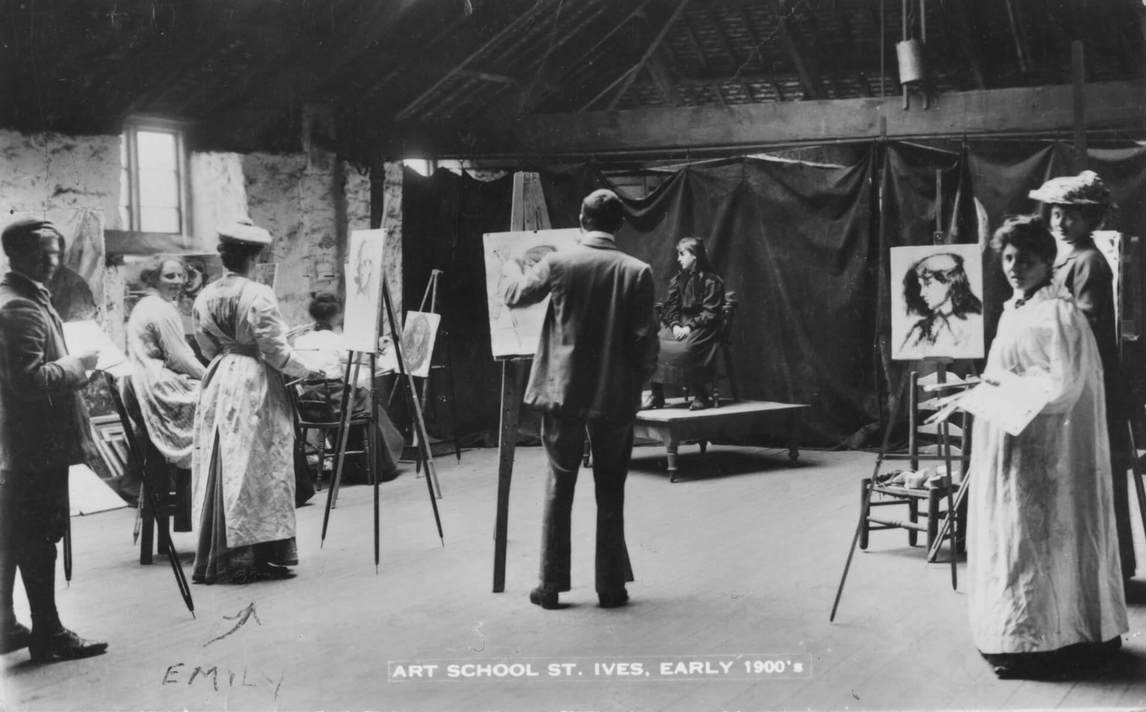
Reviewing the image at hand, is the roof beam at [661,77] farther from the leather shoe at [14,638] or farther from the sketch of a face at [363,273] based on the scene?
the leather shoe at [14,638]

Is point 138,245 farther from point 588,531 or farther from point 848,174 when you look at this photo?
point 848,174

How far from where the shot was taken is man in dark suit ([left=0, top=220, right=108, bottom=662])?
317cm

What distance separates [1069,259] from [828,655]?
1.76 metres

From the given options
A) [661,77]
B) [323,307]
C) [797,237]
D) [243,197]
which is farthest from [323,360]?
[661,77]

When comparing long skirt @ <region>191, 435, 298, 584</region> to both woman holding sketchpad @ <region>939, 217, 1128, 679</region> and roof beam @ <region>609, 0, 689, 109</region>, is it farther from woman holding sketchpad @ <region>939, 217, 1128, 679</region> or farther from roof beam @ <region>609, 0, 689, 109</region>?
roof beam @ <region>609, 0, 689, 109</region>

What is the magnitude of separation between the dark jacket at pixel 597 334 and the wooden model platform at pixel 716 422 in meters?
2.93

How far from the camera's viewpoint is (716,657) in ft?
10.9

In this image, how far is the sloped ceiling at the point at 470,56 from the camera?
6059mm

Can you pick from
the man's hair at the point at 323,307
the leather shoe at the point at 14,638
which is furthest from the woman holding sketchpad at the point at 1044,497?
the man's hair at the point at 323,307

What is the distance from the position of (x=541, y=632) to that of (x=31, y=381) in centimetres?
196

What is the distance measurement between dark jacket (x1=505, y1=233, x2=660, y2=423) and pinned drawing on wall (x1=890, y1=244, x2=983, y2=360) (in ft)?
5.07

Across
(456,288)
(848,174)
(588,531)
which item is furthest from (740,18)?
(588,531)

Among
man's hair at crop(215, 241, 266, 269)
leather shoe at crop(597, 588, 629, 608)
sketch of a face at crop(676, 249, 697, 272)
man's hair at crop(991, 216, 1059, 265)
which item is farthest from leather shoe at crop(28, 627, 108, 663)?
sketch of a face at crop(676, 249, 697, 272)

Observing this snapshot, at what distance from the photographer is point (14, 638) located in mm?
3340
